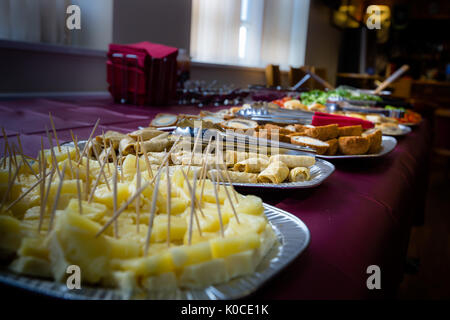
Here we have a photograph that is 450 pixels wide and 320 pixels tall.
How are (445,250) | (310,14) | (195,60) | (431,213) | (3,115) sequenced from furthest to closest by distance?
(310,14), (195,60), (431,213), (445,250), (3,115)

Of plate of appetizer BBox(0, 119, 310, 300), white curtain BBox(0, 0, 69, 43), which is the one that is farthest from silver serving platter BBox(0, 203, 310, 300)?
white curtain BBox(0, 0, 69, 43)

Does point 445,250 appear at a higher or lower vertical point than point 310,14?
lower

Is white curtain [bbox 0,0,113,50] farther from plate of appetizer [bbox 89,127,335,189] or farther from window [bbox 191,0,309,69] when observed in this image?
plate of appetizer [bbox 89,127,335,189]

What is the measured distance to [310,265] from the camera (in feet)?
1.26

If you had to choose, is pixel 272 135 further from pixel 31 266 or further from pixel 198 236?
pixel 31 266

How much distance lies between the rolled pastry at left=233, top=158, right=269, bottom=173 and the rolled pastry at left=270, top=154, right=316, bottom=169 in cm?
2

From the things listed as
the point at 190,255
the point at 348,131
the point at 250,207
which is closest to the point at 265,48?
the point at 348,131

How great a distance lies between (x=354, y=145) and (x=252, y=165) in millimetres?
305

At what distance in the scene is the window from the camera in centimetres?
354

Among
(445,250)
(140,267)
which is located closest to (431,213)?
(445,250)

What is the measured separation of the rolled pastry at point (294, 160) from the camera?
0.63 meters

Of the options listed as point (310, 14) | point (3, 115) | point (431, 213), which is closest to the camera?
point (3, 115)
